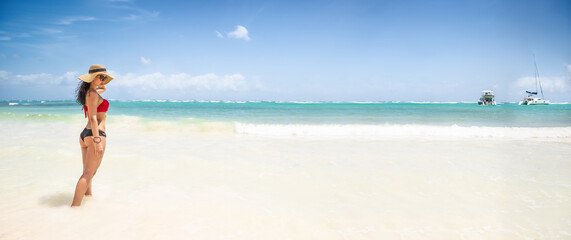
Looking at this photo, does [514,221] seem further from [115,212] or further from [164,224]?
[115,212]

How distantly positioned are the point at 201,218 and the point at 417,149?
689 centimetres

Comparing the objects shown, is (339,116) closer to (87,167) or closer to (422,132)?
(422,132)

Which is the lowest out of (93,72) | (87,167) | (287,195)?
(287,195)

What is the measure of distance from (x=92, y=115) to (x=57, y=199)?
5.32 ft

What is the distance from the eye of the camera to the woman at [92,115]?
3338 millimetres

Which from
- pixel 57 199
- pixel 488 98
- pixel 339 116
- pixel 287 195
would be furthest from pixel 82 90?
pixel 488 98

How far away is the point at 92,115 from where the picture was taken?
3.32 meters

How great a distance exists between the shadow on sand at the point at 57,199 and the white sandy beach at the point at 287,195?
1cm

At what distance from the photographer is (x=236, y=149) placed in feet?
26.6

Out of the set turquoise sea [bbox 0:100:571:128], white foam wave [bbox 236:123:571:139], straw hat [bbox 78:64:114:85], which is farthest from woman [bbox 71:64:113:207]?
turquoise sea [bbox 0:100:571:128]

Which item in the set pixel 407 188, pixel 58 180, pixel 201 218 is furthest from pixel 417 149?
pixel 58 180

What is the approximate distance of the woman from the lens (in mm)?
3338

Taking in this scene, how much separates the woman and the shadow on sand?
12.5 inches

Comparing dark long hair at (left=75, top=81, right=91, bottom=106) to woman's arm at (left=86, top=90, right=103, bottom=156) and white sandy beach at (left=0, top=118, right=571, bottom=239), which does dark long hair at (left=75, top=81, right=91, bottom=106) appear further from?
white sandy beach at (left=0, top=118, right=571, bottom=239)
